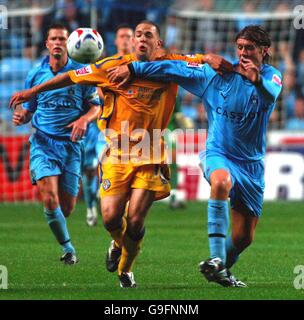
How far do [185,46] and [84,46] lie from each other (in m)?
12.6

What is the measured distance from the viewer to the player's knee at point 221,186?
802cm

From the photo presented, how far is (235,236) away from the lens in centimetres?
861

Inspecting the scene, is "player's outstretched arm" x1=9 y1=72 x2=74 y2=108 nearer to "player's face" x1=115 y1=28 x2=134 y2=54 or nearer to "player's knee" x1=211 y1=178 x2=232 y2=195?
"player's knee" x1=211 y1=178 x2=232 y2=195

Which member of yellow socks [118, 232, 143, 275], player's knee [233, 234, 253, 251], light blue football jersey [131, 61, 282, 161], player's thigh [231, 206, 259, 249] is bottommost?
yellow socks [118, 232, 143, 275]

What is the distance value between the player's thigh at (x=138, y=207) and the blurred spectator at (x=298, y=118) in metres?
13.1

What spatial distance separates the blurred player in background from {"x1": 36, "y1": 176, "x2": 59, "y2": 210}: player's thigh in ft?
9.83

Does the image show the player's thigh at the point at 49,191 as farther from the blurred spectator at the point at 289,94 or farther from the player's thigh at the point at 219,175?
the blurred spectator at the point at 289,94

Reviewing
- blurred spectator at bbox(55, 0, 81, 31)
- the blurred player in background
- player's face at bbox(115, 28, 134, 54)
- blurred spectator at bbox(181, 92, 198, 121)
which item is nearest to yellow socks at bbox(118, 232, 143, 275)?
the blurred player in background

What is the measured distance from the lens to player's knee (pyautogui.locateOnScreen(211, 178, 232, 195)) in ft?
26.3

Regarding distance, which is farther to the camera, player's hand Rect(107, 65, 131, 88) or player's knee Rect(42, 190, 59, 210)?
player's knee Rect(42, 190, 59, 210)

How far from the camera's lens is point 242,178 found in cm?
837

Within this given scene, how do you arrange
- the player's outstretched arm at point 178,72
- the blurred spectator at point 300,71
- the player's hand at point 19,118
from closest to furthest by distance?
1. the player's outstretched arm at point 178,72
2. the player's hand at point 19,118
3. the blurred spectator at point 300,71

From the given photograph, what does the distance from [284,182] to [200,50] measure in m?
3.52

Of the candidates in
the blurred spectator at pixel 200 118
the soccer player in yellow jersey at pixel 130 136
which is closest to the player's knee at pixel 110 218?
the soccer player in yellow jersey at pixel 130 136
